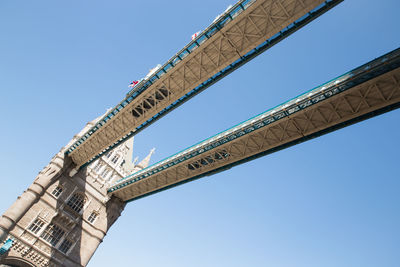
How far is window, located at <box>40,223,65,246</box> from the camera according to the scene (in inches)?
1585

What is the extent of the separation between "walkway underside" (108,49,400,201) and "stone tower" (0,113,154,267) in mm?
13065

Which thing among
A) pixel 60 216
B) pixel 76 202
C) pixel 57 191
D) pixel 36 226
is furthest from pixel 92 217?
pixel 36 226

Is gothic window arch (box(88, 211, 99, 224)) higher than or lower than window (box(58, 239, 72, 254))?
higher

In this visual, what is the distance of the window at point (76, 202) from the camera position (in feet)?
145

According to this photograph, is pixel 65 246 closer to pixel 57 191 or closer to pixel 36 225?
pixel 36 225

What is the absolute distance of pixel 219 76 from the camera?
2739cm

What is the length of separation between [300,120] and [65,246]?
1512 inches

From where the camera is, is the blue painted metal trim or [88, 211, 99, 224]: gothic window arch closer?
the blue painted metal trim

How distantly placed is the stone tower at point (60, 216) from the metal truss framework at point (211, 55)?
13.6m

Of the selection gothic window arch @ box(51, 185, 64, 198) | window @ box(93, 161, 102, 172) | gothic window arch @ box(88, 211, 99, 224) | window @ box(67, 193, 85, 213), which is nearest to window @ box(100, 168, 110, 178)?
window @ box(93, 161, 102, 172)

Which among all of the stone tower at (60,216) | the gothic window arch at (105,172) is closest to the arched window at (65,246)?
the stone tower at (60,216)

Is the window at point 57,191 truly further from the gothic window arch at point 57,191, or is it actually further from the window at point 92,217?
the window at point 92,217

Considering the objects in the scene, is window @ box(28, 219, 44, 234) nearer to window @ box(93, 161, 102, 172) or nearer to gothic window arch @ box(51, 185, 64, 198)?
gothic window arch @ box(51, 185, 64, 198)

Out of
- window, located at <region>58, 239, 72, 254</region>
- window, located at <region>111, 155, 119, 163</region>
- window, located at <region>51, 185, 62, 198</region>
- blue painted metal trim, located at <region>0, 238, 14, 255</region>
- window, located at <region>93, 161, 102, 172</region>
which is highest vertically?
window, located at <region>111, 155, 119, 163</region>
